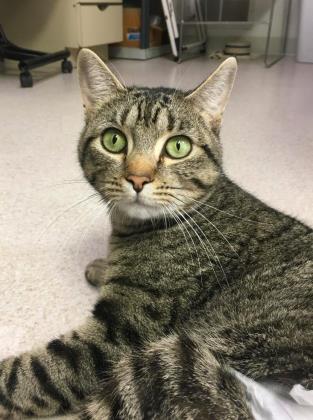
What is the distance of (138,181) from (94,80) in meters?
0.36

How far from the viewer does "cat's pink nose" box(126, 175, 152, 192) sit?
993 mm

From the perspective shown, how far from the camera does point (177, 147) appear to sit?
42.1 inches

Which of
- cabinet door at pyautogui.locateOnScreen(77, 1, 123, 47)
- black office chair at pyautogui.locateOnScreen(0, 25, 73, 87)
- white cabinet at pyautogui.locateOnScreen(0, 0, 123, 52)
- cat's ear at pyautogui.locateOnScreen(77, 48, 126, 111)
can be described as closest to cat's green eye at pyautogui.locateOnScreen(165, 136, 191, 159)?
cat's ear at pyautogui.locateOnScreen(77, 48, 126, 111)

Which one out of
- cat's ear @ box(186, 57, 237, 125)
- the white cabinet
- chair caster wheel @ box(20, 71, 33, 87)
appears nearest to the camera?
cat's ear @ box(186, 57, 237, 125)

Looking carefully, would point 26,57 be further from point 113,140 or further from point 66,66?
point 113,140

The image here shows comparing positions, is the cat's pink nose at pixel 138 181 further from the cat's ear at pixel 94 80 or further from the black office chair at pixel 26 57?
the black office chair at pixel 26 57

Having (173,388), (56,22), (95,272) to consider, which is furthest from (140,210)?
(56,22)

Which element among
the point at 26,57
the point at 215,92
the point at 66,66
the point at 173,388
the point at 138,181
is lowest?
the point at 66,66

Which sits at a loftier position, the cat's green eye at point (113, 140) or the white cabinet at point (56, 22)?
the cat's green eye at point (113, 140)

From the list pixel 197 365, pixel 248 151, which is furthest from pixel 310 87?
pixel 197 365

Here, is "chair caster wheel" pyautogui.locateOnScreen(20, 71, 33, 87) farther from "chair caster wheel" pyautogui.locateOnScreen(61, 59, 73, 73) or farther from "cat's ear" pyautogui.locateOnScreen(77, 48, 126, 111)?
"cat's ear" pyautogui.locateOnScreen(77, 48, 126, 111)

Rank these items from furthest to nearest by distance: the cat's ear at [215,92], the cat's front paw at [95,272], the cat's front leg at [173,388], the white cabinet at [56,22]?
1. the white cabinet at [56,22]
2. the cat's front paw at [95,272]
3. the cat's ear at [215,92]
4. the cat's front leg at [173,388]

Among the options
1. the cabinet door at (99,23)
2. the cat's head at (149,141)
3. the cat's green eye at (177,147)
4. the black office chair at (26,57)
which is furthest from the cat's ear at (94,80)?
the cabinet door at (99,23)

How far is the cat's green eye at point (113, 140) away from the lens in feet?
3.53
